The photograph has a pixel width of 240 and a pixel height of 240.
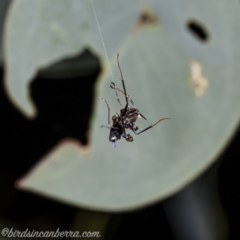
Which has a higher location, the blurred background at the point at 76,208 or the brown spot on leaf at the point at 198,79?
the brown spot on leaf at the point at 198,79

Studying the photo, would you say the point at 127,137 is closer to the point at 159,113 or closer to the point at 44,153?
the point at 159,113

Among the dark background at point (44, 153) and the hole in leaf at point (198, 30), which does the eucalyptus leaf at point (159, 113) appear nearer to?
the hole in leaf at point (198, 30)

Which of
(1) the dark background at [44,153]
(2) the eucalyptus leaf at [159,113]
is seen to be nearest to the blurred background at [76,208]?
(1) the dark background at [44,153]

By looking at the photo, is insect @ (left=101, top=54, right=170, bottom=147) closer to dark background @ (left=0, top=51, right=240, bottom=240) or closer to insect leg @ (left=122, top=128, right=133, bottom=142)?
insect leg @ (left=122, top=128, right=133, bottom=142)

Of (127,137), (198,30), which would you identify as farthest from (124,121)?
(198,30)

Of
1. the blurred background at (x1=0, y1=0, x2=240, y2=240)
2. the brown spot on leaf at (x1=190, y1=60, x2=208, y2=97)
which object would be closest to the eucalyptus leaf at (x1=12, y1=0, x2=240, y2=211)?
the brown spot on leaf at (x1=190, y1=60, x2=208, y2=97)

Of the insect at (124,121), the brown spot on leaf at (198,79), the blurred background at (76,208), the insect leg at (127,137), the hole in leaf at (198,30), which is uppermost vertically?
the hole in leaf at (198,30)
